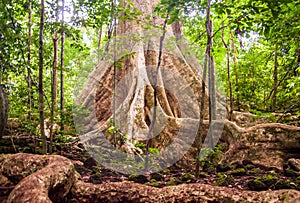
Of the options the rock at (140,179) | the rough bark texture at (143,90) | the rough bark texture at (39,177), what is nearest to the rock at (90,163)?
the rough bark texture at (143,90)

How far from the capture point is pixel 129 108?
6.54 m

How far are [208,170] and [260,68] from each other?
5.93 meters

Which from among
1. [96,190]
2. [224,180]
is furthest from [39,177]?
[224,180]

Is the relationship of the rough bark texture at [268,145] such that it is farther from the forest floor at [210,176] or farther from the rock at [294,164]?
the rock at [294,164]

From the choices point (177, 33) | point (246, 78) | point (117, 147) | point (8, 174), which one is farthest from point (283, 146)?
point (177, 33)

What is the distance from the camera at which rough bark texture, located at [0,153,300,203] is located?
2.34m

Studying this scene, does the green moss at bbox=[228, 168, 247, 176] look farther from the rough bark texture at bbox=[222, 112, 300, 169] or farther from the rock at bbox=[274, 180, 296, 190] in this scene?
the rock at bbox=[274, 180, 296, 190]

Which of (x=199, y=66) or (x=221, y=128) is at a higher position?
(x=199, y=66)

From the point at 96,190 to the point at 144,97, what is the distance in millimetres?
4023

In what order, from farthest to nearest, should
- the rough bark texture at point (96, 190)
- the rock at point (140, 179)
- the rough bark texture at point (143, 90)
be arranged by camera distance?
the rough bark texture at point (143, 90) < the rock at point (140, 179) < the rough bark texture at point (96, 190)

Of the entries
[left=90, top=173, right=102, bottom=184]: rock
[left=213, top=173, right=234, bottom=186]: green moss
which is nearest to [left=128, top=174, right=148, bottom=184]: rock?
[left=90, top=173, right=102, bottom=184]: rock

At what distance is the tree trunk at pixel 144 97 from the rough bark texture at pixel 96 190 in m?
2.20

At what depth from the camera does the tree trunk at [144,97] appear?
606 cm

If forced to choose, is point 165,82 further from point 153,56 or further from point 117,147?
point 117,147
